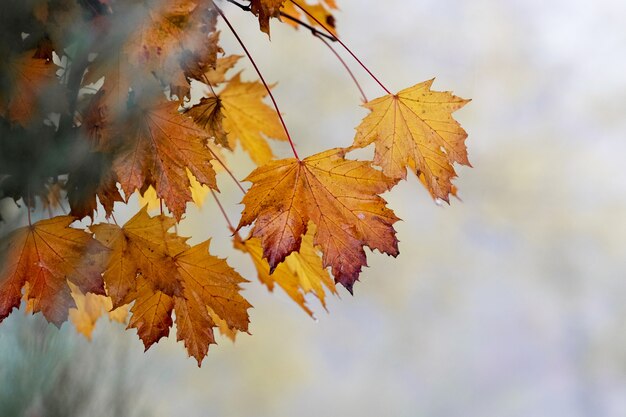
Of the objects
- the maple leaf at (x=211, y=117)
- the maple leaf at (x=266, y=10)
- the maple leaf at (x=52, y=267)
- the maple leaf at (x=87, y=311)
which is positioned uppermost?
the maple leaf at (x=266, y=10)

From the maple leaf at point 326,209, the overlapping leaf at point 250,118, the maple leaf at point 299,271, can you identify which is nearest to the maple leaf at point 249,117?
the overlapping leaf at point 250,118

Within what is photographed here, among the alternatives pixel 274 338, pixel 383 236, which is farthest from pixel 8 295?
pixel 274 338

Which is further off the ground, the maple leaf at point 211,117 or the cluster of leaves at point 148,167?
the maple leaf at point 211,117

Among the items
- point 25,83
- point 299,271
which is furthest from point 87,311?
point 25,83

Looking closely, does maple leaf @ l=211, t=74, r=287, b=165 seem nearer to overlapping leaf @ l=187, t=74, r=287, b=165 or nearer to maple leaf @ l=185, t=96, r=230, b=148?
overlapping leaf @ l=187, t=74, r=287, b=165

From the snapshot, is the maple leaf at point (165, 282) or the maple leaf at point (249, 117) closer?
the maple leaf at point (165, 282)

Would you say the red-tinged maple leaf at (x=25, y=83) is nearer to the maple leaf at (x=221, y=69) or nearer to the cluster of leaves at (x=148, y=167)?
the cluster of leaves at (x=148, y=167)

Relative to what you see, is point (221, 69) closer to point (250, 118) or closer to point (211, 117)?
point (250, 118)

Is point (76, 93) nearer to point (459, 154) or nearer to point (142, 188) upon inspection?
point (142, 188)
